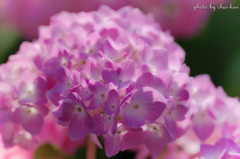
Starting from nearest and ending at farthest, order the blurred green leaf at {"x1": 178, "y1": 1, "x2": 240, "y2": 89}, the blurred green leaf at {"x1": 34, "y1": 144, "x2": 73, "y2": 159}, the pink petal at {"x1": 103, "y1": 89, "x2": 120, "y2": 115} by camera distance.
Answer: the pink petal at {"x1": 103, "y1": 89, "x2": 120, "y2": 115}, the blurred green leaf at {"x1": 34, "y1": 144, "x2": 73, "y2": 159}, the blurred green leaf at {"x1": 178, "y1": 1, "x2": 240, "y2": 89}

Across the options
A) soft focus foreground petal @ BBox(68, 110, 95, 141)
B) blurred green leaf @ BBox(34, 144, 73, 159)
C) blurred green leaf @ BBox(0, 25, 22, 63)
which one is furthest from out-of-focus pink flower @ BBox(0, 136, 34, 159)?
blurred green leaf @ BBox(0, 25, 22, 63)

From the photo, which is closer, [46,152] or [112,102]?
[112,102]

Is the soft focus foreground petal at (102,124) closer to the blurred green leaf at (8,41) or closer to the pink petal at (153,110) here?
the pink petal at (153,110)

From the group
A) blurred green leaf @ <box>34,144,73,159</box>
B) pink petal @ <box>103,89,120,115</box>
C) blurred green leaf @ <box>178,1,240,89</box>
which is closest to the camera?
pink petal @ <box>103,89,120,115</box>

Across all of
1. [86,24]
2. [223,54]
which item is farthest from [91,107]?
[223,54]

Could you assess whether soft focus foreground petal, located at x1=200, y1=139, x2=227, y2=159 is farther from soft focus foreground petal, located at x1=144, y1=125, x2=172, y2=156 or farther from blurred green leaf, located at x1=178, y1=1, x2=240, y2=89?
blurred green leaf, located at x1=178, y1=1, x2=240, y2=89

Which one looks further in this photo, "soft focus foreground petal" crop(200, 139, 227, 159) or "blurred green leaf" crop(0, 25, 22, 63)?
"blurred green leaf" crop(0, 25, 22, 63)

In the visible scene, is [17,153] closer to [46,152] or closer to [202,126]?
[46,152]

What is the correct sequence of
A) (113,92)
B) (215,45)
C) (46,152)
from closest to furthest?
1. (113,92)
2. (46,152)
3. (215,45)

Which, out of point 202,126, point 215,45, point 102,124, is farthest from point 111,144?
point 215,45
